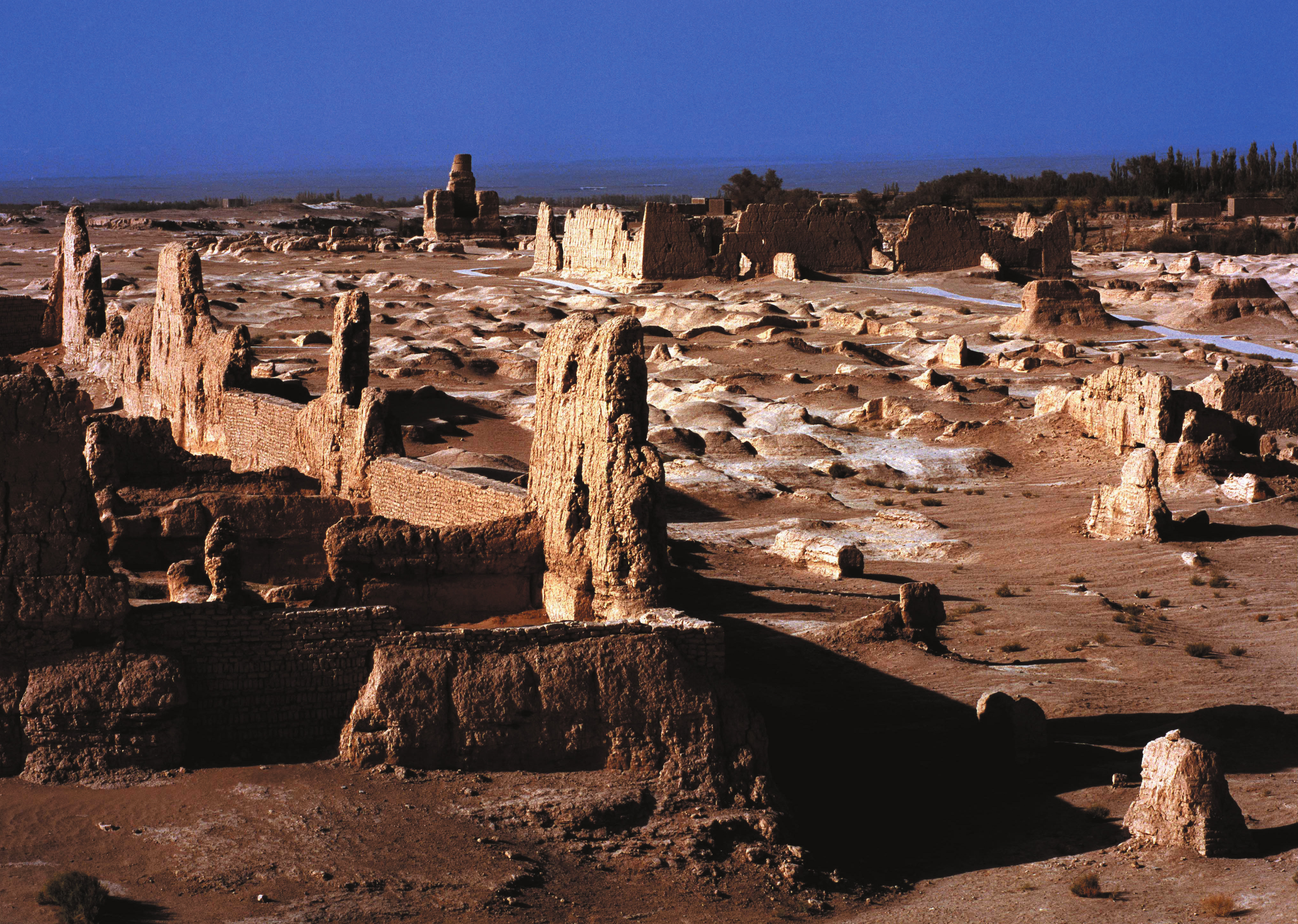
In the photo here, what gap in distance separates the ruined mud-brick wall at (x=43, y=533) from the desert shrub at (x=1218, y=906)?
6.95 m

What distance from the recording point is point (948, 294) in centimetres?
4494

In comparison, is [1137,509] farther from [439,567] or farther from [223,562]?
[223,562]

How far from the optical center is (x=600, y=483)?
13445mm

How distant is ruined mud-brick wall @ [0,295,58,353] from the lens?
33.4 meters

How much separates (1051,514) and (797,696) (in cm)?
919

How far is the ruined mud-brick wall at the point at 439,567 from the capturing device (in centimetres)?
1366

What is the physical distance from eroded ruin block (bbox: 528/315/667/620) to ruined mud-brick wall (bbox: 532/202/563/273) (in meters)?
39.3

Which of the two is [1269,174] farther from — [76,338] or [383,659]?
[383,659]

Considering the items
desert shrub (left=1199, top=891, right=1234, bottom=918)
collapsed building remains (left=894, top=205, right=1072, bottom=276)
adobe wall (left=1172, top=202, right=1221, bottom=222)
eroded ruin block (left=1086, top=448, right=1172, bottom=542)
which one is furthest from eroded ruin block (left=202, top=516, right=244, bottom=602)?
adobe wall (left=1172, top=202, right=1221, bottom=222)

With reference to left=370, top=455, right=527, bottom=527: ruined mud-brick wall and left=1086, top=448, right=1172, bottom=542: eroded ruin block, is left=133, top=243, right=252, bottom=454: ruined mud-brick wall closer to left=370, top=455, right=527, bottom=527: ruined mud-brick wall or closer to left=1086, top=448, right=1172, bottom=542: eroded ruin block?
left=370, top=455, right=527, bottom=527: ruined mud-brick wall

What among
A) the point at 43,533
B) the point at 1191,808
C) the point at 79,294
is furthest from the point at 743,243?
the point at 43,533

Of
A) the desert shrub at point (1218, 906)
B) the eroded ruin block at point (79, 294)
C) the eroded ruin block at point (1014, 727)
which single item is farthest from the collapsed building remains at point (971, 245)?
the desert shrub at point (1218, 906)

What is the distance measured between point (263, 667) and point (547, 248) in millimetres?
44359

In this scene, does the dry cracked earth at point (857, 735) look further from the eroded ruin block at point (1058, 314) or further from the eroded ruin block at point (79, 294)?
the eroded ruin block at point (1058, 314)
